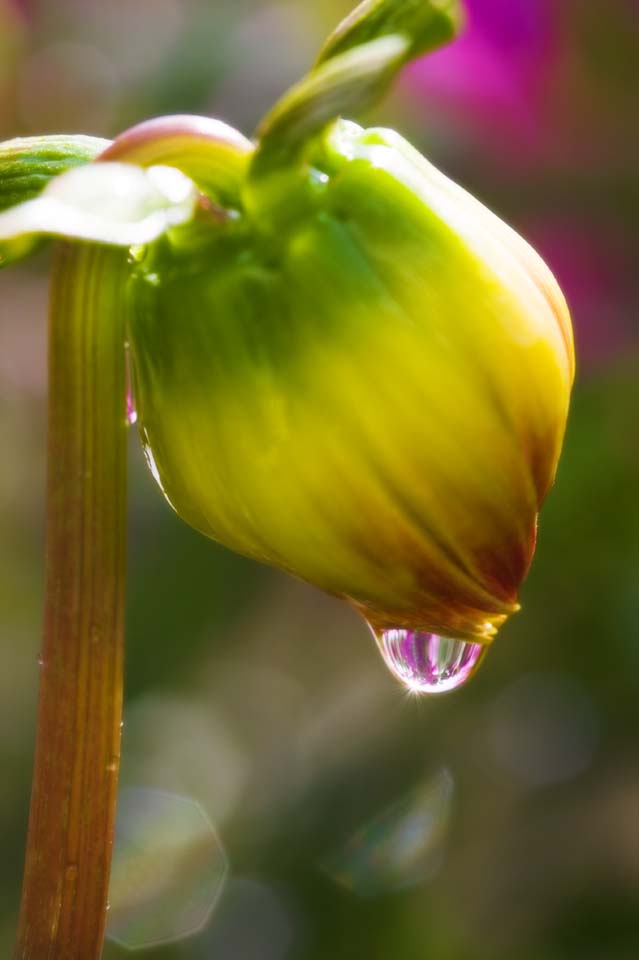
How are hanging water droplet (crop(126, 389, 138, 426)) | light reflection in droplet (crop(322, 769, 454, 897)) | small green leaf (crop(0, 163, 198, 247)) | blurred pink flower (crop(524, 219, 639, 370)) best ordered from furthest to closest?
light reflection in droplet (crop(322, 769, 454, 897)), blurred pink flower (crop(524, 219, 639, 370)), hanging water droplet (crop(126, 389, 138, 426)), small green leaf (crop(0, 163, 198, 247))

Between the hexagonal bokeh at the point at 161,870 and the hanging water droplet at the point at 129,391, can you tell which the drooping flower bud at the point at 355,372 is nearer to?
the hanging water droplet at the point at 129,391

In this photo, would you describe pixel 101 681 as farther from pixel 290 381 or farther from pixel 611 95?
pixel 611 95

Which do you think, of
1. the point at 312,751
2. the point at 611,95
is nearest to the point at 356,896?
the point at 312,751

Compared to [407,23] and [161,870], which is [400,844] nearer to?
[161,870]

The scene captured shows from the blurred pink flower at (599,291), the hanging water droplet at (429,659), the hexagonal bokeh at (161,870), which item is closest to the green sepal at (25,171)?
the hanging water droplet at (429,659)

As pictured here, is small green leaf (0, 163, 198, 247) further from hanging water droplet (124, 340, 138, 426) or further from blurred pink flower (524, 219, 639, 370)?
blurred pink flower (524, 219, 639, 370)

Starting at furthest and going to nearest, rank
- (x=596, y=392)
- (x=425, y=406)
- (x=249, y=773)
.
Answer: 1. (x=249, y=773)
2. (x=596, y=392)
3. (x=425, y=406)

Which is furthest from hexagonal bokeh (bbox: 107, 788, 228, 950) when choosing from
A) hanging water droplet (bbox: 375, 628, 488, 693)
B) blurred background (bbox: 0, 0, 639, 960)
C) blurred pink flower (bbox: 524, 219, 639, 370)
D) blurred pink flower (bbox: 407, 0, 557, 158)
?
hanging water droplet (bbox: 375, 628, 488, 693)
